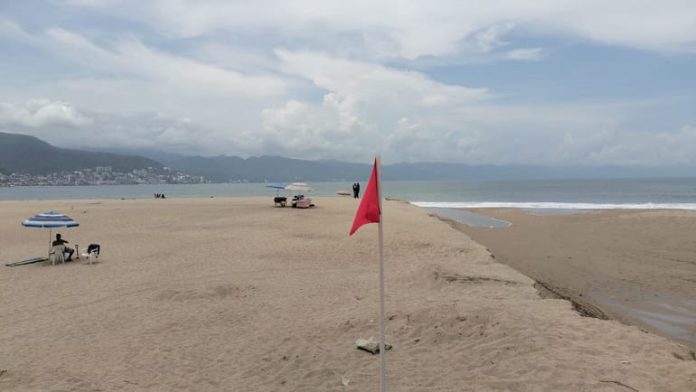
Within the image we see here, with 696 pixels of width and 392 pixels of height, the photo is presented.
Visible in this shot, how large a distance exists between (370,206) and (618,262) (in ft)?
44.7

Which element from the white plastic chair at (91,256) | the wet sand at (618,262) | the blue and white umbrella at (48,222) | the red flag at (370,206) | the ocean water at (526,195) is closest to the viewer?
the red flag at (370,206)

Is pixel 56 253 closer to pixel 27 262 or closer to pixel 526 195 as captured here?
pixel 27 262

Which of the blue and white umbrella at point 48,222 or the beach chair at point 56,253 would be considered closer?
the blue and white umbrella at point 48,222

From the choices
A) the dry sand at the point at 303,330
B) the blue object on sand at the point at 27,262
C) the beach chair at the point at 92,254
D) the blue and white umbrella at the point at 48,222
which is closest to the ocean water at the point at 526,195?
the dry sand at the point at 303,330

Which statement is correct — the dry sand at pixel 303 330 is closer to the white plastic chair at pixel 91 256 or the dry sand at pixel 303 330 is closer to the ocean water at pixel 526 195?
A: the white plastic chair at pixel 91 256

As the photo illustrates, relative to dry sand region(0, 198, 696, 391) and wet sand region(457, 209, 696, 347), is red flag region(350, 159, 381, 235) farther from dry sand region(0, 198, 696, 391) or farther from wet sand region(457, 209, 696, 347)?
wet sand region(457, 209, 696, 347)

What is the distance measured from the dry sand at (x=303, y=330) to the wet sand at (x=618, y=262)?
1.43 metres

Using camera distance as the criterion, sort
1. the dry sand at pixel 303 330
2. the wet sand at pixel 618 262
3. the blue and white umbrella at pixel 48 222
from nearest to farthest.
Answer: the dry sand at pixel 303 330, the wet sand at pixel 618 262, the blue and white umbrella at pixel 48 222

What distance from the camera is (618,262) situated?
1543cm

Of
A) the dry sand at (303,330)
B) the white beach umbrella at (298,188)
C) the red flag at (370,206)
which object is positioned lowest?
the dry sand at (303,330)

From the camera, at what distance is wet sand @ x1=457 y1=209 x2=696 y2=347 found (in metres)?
10.1

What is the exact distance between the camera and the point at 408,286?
11.7 meters

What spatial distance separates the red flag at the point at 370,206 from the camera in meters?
4.90

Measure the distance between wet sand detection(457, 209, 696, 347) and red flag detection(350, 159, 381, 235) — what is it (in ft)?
22.3
